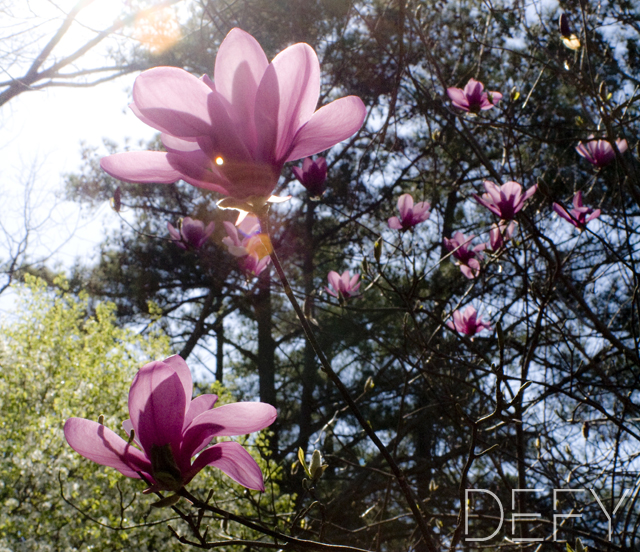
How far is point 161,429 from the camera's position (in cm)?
41

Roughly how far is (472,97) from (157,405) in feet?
3.90

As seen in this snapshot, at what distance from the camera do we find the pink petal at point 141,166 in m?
0.41

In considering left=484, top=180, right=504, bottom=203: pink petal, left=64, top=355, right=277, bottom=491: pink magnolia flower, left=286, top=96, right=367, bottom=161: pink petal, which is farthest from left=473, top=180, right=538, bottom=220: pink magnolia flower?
left=64, top=355, right=277, bottom=491: pink magnolia flower

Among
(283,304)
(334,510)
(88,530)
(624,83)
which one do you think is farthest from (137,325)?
(624,83)

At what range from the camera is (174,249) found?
5.09 meters

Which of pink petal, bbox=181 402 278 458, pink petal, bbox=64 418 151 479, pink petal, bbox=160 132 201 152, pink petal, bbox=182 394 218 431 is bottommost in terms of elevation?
pink petal, bbox=64 418 151 479

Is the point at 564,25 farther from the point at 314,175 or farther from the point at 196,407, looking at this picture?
the point at 196,407

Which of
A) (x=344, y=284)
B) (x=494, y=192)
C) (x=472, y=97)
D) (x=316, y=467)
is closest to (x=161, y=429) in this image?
(x=316, y=467)

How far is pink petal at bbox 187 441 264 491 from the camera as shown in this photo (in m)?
0.44

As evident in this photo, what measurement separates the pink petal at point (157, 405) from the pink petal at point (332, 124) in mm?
206

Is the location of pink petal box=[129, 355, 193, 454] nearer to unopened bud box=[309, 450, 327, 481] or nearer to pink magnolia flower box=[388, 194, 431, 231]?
unopened bud box=[309, 450, 327, 481]

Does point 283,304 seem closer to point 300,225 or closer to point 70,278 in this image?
point 300,225

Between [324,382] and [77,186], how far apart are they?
3.24m

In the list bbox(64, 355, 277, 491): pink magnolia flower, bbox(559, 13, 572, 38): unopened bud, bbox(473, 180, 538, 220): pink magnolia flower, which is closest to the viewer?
bbox(64, 355, 277, 491): pink magnolia flower
